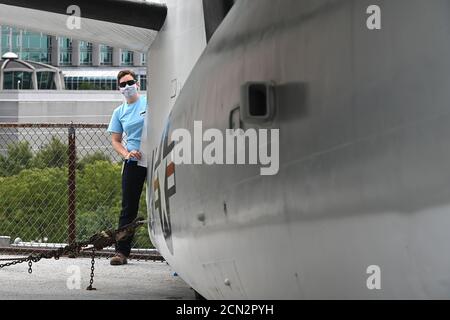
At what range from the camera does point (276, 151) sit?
2688mm

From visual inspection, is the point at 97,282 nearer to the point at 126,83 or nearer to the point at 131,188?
the point at 131,188

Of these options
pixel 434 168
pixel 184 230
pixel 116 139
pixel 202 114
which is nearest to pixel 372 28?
pixel 434 168

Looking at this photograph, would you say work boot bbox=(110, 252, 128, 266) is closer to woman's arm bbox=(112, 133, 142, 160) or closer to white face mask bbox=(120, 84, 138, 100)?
woman's arm bbox=(112, 133, 142, 160)

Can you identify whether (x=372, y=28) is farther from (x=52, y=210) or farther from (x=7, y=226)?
(x=7, y=226)

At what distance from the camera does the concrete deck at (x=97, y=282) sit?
6.40m

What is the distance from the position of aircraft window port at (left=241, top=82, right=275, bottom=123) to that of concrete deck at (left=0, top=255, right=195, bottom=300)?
3606mm

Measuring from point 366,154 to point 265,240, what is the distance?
0.74 m

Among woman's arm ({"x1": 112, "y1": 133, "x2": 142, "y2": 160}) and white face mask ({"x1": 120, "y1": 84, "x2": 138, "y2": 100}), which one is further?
white face mask ({"x1": 120, "y1": 84, "x2": 138, "y2": 100})

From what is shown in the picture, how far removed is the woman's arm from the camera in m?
7.68

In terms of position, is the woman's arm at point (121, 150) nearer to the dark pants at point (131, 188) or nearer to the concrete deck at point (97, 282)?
the dark pants at point (131, 188)

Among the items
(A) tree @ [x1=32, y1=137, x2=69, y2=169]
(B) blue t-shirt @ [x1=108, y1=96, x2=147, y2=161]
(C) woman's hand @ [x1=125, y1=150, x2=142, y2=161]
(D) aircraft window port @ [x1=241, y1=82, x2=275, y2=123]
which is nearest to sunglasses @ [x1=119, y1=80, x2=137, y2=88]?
(B) blue t-shirt @ [x1=108, y1=96, x2=147, y2=161]

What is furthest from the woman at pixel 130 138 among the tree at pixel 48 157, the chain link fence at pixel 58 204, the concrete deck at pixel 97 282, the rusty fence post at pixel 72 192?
the tree at pixel 48 157

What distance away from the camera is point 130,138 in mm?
7805

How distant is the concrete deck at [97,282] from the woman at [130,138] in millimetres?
554
